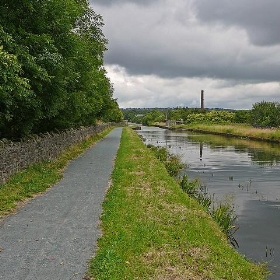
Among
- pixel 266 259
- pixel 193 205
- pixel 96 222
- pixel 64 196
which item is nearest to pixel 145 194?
pixel 193 205

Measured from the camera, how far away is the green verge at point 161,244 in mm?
6266

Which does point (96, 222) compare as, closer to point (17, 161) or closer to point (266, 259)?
point (266, 259)

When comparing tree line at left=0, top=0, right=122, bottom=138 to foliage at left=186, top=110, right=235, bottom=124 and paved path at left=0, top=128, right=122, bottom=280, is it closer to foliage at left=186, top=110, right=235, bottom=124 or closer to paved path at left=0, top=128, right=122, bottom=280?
paved path at left=0, top=128, right=122, bottom=280

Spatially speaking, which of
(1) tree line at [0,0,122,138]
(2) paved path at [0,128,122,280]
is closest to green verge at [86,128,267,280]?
(2) paved path at [0,128,122,280]

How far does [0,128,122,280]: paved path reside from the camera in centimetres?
Result: 608

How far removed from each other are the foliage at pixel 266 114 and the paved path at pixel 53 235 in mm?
75954

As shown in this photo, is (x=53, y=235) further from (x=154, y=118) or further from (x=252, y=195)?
(x=154, y=118)

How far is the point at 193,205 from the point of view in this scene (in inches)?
440

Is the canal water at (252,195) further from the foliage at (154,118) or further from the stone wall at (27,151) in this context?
the foliage at (154,118)

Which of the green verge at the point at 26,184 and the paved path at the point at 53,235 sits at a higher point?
the green verge at the point at 26,184

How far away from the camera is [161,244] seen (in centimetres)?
745

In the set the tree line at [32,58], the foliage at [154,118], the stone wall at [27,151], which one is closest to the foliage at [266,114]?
the stone wall at [27,151]

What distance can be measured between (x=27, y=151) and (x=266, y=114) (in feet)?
265

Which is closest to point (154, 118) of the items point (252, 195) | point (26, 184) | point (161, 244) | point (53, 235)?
point (252, 195)
